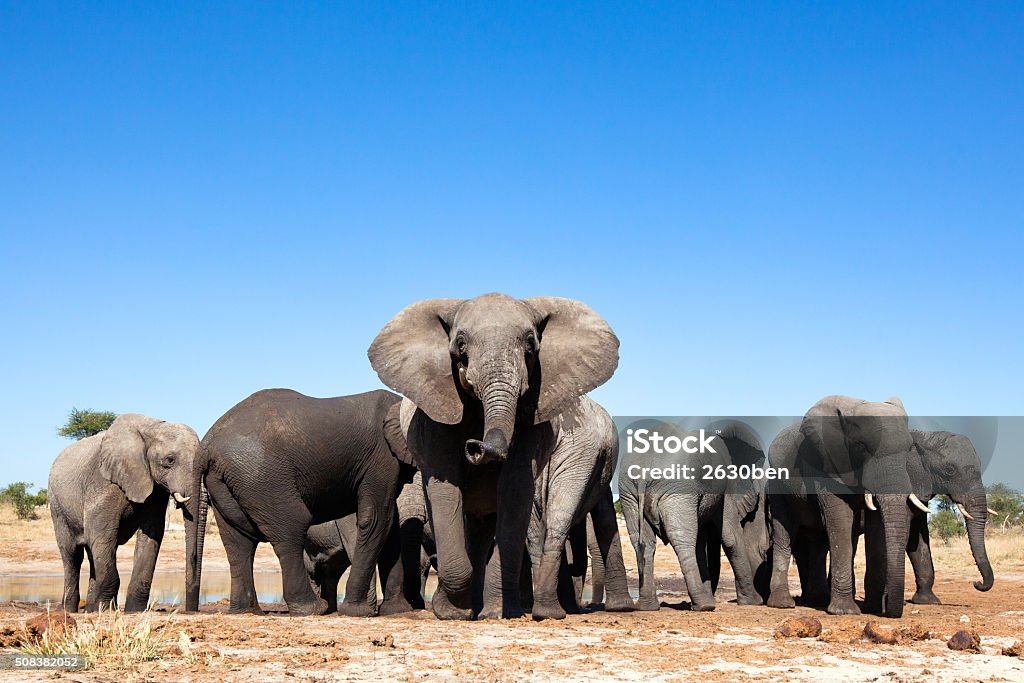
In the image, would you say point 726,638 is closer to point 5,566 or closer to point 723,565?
point 723,565

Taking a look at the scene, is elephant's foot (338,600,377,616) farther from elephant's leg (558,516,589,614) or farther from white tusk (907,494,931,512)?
white tusk (907,494,931,512)

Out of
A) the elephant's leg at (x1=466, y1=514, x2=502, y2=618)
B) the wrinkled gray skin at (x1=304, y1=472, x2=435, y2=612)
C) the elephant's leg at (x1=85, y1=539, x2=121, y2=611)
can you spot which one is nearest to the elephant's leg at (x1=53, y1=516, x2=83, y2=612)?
the elephant's leg at (x1=85, y1=539, x2=121, y2=611)

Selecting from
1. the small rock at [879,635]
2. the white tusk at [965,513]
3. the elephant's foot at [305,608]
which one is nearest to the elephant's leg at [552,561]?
the elephant's foot at [305,608]

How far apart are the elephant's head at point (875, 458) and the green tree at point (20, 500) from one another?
33.3m

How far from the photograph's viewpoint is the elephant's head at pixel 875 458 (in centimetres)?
1325

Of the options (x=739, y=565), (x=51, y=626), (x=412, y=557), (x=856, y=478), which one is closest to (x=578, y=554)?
(x=412, y=557)

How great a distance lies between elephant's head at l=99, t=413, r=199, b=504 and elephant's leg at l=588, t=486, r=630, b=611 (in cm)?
521

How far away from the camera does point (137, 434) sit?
14727mm

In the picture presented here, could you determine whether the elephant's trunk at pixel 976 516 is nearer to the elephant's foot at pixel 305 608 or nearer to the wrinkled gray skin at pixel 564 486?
the wrinkled gray skin at pixel 564 486

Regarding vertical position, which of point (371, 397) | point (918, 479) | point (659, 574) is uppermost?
point (371, 397)

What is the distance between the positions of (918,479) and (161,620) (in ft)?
32.0

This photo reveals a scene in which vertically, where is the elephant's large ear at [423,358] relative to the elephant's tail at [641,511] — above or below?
above

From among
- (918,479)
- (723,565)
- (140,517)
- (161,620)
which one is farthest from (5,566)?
(918,479)

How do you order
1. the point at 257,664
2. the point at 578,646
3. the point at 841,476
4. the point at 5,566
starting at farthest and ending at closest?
the point at 5,566
the point at 841,476
the point at 578,646
the point at 257,664
